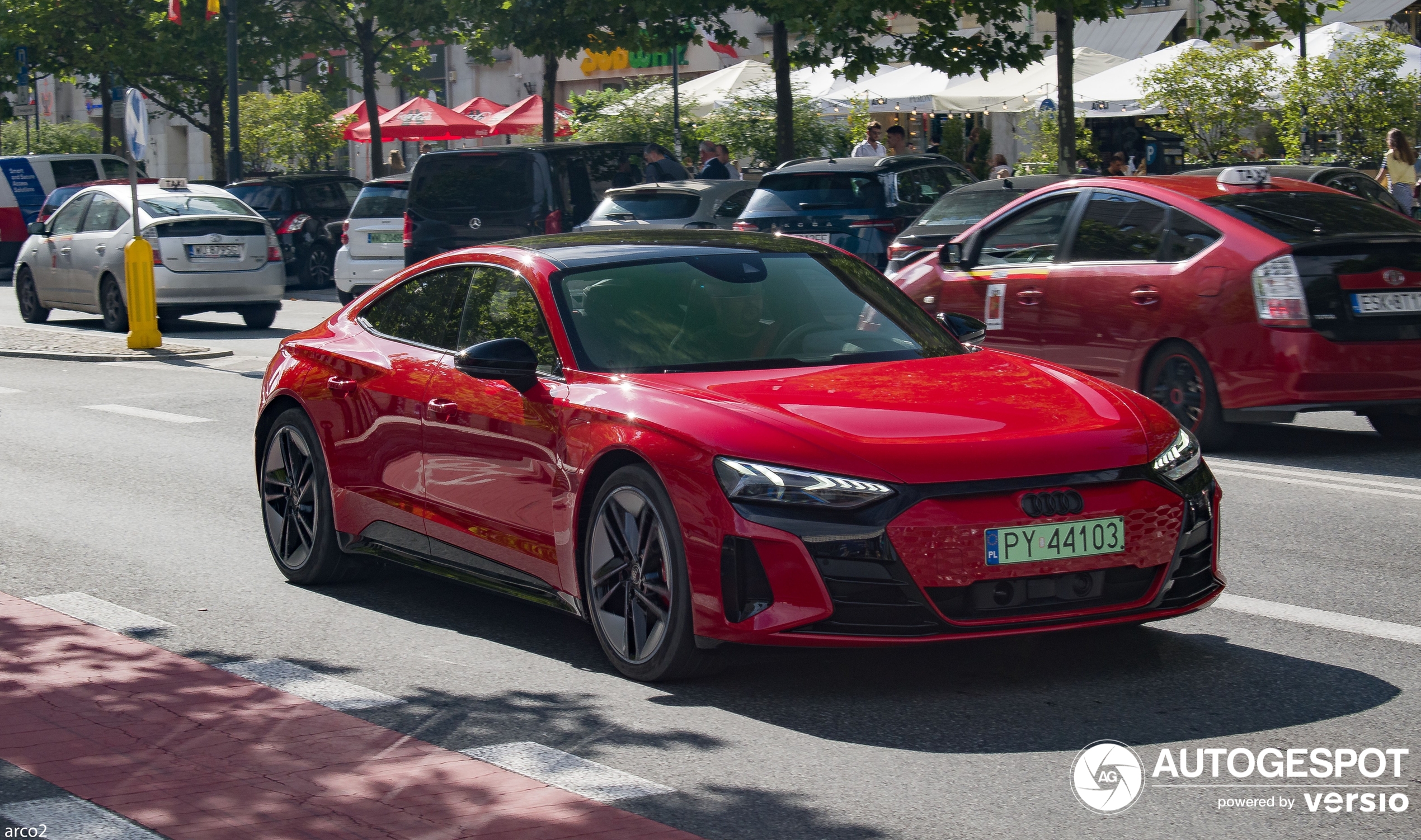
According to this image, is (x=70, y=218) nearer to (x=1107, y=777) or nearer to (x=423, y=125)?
(x=423, y=125)

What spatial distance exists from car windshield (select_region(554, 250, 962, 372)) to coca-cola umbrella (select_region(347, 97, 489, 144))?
3402cm

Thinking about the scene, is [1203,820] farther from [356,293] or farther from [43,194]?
[43,194]

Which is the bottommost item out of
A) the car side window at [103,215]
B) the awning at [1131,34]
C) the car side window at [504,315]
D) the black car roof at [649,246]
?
the car side window at [504,315]

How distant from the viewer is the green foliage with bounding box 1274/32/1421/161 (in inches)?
929

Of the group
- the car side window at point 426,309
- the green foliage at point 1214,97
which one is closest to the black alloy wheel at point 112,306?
the green foliage at point 1214,97

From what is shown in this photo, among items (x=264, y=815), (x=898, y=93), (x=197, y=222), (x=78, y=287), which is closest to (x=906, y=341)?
(x=264, y=815)

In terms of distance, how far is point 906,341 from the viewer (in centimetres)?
651

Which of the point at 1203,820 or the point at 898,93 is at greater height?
the point at 898,93

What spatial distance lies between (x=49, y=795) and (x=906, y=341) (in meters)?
3.26

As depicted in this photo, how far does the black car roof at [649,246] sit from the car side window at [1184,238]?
3968 millimetres

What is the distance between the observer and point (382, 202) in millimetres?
23469

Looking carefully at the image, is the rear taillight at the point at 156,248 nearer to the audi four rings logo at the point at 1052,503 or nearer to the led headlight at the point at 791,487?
the led headlight at the point at 791,487

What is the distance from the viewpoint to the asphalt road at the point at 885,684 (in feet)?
14.6

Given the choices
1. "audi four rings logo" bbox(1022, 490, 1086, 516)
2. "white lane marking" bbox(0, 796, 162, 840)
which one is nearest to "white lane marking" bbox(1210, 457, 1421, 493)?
"audi four rings logo" bbox(1022, 490, 1086, 516)
